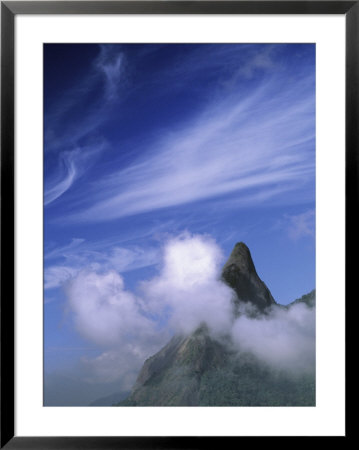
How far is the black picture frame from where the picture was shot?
1.05 metres

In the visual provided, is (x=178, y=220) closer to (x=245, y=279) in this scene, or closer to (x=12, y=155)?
(x=245, y=279)

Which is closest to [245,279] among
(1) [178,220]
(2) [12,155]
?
(1) [178,220]

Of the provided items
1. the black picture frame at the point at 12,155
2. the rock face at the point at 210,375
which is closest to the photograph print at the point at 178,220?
the rock face at the point at 210,375

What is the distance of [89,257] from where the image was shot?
1377 mm

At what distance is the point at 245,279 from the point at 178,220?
13.0 inches

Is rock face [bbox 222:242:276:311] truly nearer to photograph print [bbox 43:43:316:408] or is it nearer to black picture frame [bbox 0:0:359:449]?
photograph print [bbox 43:43:316:408]

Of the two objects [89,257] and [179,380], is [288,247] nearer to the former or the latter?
[179,380]

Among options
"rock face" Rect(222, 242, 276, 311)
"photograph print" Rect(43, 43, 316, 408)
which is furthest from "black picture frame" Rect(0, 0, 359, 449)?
"rock face" Rect(222, 242, 276, 311)

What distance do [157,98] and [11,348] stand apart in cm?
97

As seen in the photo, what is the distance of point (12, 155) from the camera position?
3.58 ft

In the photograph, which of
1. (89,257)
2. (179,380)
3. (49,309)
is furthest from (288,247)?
(49,309)

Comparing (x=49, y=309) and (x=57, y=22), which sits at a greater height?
(x=57, y=22)

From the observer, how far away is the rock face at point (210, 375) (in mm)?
1332

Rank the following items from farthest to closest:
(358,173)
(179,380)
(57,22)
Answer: (179,380), (57,22), (358,173)
